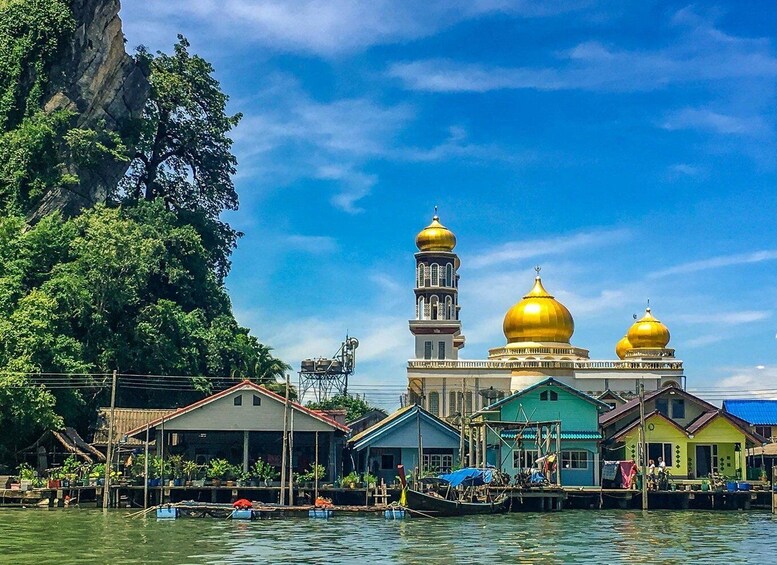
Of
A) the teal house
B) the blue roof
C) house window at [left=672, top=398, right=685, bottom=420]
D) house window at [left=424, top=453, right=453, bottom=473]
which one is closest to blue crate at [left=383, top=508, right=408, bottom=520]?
house window at [left=424, top=453, right=453, bottom=473]

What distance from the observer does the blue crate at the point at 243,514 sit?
40.9m

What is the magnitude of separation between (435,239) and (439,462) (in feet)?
113

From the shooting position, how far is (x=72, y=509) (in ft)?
146

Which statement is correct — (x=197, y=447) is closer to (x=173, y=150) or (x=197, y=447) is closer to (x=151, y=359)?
(x=151, y=359)

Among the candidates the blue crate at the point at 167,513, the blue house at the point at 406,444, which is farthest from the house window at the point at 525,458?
A: the blue crate at the point at 167,513

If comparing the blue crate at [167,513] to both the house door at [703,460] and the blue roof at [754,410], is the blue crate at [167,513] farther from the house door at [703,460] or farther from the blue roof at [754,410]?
the blue roof at [754,410]

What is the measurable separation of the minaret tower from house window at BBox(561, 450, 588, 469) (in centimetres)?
3079

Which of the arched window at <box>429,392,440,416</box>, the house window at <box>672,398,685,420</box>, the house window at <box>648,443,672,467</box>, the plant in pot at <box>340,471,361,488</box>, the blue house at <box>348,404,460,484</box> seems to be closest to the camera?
the plant in pot at <box>340,471,361,488</box>

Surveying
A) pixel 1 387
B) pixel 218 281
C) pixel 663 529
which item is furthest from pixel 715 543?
pixel 218 281

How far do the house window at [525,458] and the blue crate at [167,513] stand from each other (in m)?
19.1

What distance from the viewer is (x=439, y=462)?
178 feet

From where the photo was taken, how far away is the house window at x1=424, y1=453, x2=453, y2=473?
2124 inches

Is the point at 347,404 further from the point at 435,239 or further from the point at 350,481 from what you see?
the point at 350,481

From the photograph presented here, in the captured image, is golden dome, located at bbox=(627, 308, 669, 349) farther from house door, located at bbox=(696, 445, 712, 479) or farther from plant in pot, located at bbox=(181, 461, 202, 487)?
plant in pot, located at bbox=(181, 461, 202, 487)
